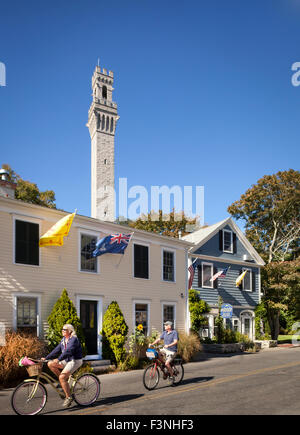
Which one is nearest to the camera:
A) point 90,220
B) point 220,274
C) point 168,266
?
point 90,220

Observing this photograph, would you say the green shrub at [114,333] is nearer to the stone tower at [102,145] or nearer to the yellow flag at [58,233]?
the yellow flag at [58,233]

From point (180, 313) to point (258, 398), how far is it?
12.7 meters

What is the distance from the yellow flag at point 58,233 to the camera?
50.3 feet

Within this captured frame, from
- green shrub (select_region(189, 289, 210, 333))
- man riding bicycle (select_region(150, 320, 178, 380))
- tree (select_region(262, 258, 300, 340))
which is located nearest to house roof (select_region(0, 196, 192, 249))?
green shrub (select_region(189, 289, 210, 333))

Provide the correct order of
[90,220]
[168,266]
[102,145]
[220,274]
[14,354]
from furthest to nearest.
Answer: [102,145]
[220,274]
[168,266]
[90,220]
[14,354]

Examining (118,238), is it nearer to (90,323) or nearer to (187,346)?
(90,323)

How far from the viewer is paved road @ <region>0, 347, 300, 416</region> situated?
8.66 metres

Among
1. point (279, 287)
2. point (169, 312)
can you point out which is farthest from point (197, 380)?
point (279, 287)

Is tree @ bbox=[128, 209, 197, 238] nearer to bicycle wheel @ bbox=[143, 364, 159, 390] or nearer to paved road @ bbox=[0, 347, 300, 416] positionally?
paved road @ bbox=[0, 347, 300, 416]

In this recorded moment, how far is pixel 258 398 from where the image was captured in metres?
9.83

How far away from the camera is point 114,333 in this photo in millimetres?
17453

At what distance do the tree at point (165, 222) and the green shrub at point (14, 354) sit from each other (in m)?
30.4

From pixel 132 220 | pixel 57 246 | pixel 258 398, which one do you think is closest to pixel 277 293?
pixel 132 220

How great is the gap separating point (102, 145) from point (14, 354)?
3530cm
